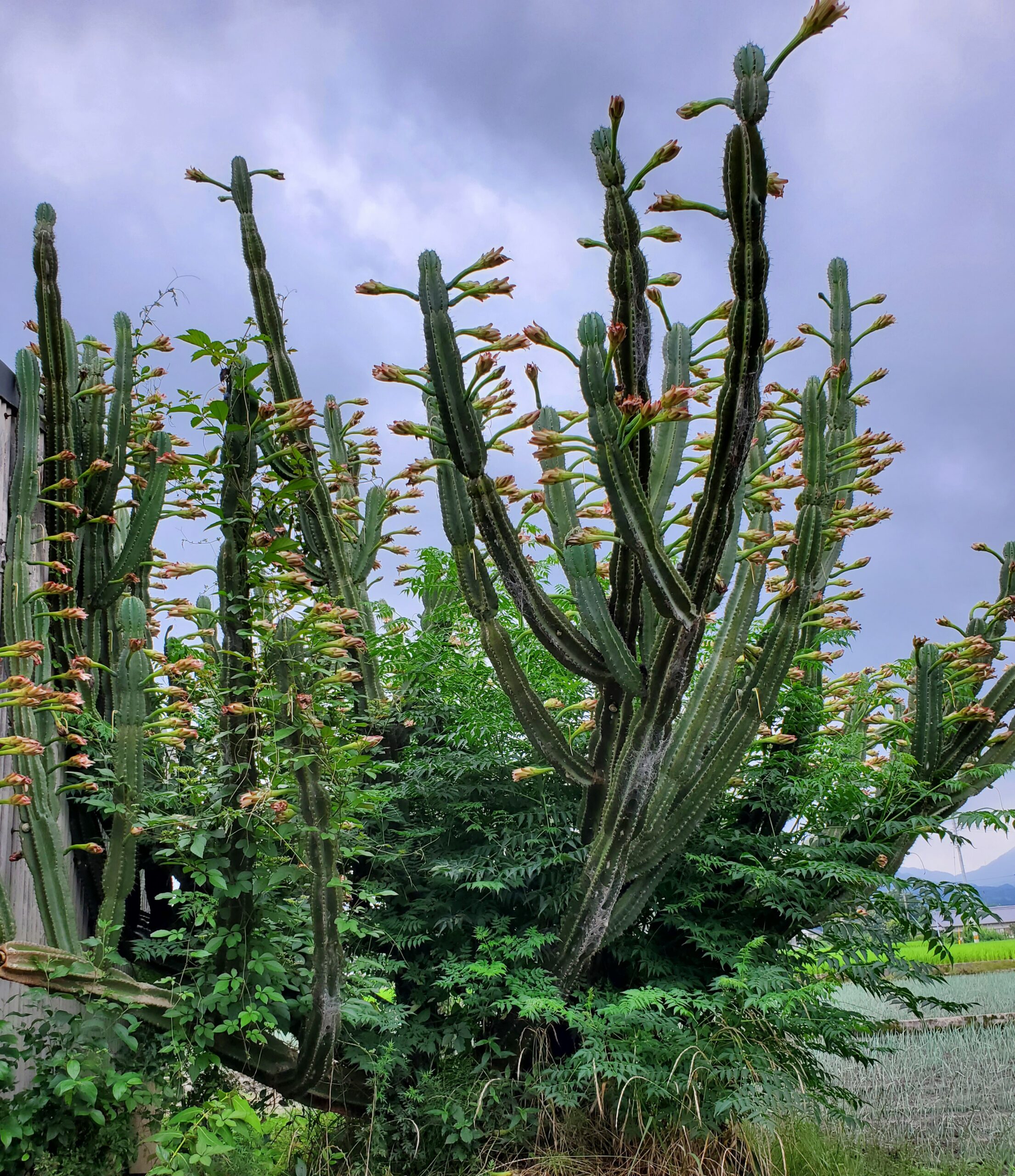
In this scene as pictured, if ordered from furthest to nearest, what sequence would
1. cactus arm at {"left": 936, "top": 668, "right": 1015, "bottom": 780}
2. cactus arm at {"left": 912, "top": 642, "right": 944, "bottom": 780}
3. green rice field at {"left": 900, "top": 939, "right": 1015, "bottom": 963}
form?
green rice field at {"left": 900, "top": 939, "right": 1015, "bottom": 963} < cactus arm at {"left": 936, "top": 668, "right": 1015, "bottom": 780} < cactus arm at {"left": 912, "top": 642, "right": 944, "bottom": 780}

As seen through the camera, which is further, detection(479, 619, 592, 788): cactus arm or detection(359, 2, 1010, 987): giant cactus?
detection(479, 619, 592, 788): cactus arm

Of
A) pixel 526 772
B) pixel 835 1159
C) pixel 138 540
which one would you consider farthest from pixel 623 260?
pixel 835 1159

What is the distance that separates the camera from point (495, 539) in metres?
4.22

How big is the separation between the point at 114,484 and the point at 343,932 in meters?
2.68

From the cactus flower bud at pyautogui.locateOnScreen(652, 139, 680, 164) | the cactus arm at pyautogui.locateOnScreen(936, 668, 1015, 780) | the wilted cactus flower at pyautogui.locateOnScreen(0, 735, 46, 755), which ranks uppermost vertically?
the cactus flower bud at pyautogui.locateOnScreen(652, 139, 680, 164)

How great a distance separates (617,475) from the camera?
3607 mm

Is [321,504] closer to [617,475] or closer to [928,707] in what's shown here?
Answer: [617,475]

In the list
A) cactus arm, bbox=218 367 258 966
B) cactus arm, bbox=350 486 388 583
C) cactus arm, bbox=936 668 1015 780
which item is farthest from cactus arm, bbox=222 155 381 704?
cactus arm, bbox=936 668 1015 780

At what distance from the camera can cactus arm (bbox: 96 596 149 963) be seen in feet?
13.5

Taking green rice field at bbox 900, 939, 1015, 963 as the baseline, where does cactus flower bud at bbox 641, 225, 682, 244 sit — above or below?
above

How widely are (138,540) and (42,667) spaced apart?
927 millimetres

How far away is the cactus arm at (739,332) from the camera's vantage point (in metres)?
3.57

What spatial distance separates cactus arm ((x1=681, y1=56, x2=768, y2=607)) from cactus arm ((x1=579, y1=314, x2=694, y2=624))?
196 mm

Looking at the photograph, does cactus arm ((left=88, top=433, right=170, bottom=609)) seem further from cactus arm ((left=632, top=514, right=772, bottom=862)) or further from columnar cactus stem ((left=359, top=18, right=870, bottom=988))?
cactus arm ((left=632, top=514, right=772, bottom=862))
